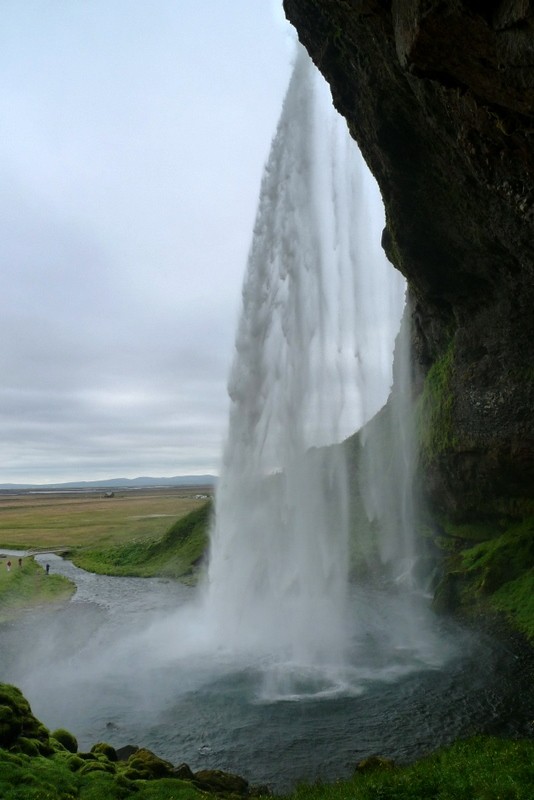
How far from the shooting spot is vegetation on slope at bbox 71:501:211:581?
4944cm

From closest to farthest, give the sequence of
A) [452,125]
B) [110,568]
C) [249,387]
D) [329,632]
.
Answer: [452,125]
[329,632]
[249,387]
[110,568]

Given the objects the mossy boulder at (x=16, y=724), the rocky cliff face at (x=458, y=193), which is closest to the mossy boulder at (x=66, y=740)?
the mossy boulder at (x=16, y=724)

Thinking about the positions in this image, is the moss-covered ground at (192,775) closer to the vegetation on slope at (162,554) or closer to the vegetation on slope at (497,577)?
the vegetation on slope at (497,577)

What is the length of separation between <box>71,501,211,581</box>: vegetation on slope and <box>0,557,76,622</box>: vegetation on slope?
20.0 feet

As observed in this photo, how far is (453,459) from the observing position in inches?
1254

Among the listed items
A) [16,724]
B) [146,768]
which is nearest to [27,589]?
[16,724]

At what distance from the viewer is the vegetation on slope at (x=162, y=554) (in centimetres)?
4944

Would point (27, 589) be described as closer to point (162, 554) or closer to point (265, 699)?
point (162, 554)

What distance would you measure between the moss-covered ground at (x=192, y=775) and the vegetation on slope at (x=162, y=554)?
32844mm

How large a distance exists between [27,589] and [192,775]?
109 feet

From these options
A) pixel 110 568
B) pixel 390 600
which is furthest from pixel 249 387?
pixel 110 568

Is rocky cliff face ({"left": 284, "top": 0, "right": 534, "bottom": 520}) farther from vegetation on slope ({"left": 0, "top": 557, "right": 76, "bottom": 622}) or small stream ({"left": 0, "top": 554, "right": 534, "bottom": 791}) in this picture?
vegetation on slope ({"left": 0, "top": 557, "right": 76, "bottom": 622})

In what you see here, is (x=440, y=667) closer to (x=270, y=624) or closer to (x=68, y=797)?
(x=270, y=624)

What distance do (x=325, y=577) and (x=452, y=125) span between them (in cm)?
2308
